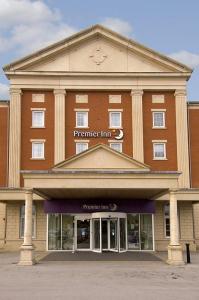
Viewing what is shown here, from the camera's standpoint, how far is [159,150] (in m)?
37.6

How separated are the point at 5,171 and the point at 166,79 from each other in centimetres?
1458

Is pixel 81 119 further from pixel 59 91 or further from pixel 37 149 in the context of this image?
pixel 37 149

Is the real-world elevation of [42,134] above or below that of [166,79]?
below

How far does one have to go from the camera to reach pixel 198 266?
2419 centimetres

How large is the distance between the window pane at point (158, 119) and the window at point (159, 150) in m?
1.62

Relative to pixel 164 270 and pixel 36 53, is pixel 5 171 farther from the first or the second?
pixel 164 270

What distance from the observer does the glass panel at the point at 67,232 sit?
34781 mm

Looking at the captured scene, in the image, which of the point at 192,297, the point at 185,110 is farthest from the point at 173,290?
the point at 185,110

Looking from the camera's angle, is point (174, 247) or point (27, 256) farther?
point (174, 247)

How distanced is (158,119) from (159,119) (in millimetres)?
80

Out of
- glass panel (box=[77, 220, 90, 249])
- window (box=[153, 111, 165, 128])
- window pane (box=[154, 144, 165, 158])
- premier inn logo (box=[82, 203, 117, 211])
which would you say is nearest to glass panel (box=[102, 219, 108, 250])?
premier inn logo (box=[82, 203, 117, 211])

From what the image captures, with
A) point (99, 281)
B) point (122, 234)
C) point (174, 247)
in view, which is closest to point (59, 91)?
point (122, 234)

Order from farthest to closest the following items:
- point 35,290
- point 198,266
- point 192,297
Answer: point 198,266
point 35,290
point 192,297

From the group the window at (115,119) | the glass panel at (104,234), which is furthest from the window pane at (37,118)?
the glass panel at (104,234)
